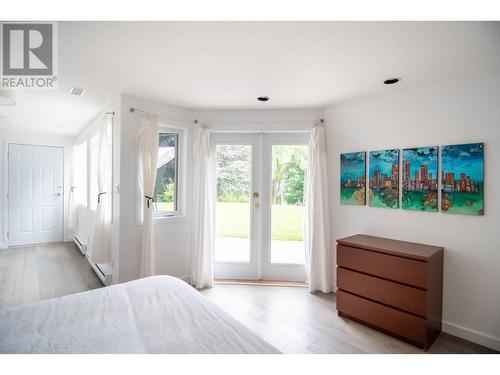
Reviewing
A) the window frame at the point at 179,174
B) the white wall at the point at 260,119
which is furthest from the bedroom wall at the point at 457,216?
the window frame at the point at 179,174

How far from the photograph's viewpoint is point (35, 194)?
203 inches

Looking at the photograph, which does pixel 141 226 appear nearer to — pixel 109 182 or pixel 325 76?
pixel 109 182

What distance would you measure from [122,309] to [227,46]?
70.3 inches

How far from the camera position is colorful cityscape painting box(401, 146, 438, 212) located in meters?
2.39

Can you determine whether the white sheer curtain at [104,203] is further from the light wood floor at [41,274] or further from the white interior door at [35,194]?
the white interior door at [35,194]

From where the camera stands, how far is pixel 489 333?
6.93 feet

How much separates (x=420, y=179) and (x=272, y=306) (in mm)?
2023

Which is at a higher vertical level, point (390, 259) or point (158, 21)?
point (158, 21)

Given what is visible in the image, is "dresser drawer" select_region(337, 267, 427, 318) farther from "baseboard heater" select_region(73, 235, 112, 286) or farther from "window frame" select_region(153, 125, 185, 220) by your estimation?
"baseboard heater" select_region(73, 235, 112, 286)

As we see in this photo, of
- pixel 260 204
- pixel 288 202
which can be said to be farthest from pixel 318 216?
pixel 260 204

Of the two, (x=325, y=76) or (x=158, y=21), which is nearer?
(x=158, y=21)
